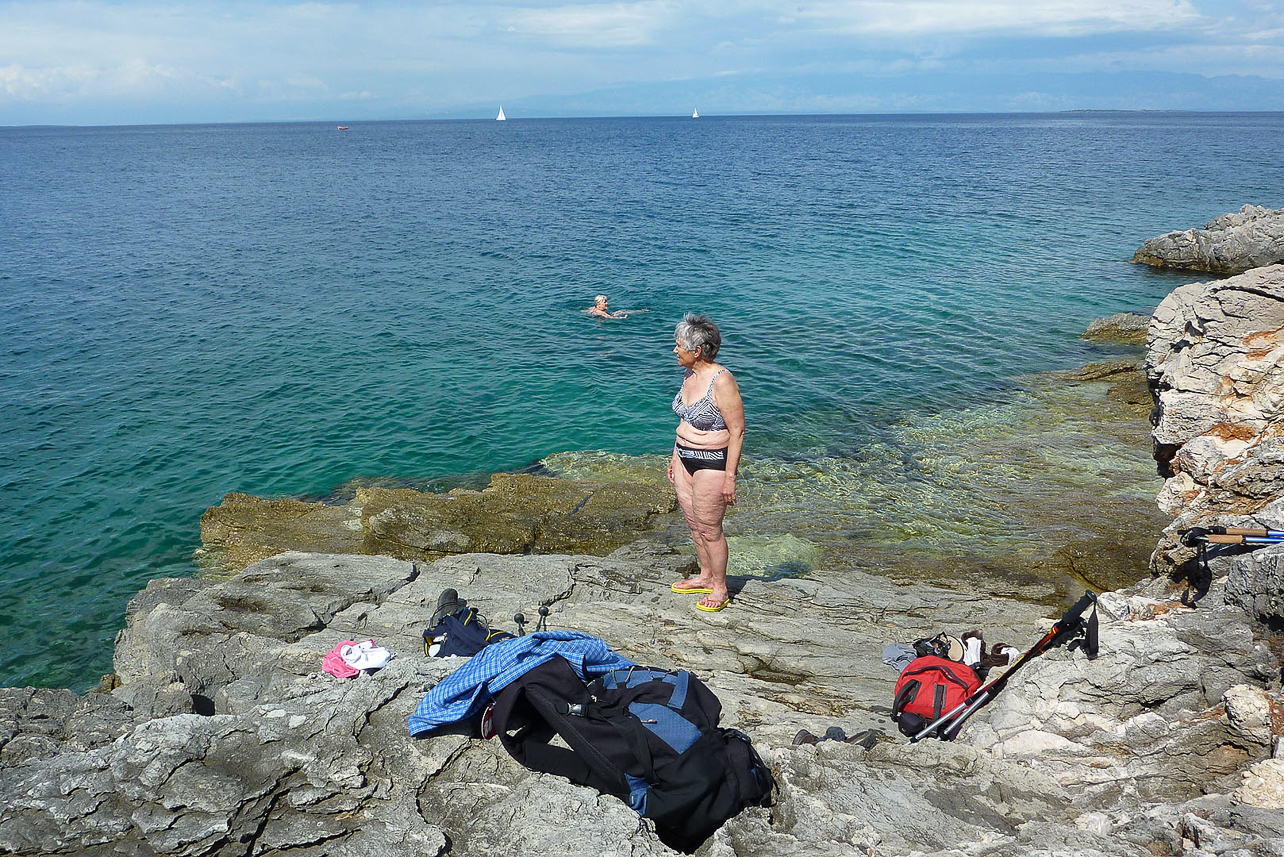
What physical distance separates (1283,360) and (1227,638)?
436 centimetres

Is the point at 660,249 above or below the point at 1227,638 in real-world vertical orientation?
above

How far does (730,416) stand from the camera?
622cm

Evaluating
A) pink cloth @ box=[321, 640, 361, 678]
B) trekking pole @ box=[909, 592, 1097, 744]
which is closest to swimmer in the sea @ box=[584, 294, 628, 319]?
pink cloth @ box=[321, 640, 361, 678]

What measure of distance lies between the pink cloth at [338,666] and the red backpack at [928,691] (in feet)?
12.3

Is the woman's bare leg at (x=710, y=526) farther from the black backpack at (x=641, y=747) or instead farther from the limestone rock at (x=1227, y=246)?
the limestone rock at (x=1227, y=246)

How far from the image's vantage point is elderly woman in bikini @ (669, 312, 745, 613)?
6.20 meters

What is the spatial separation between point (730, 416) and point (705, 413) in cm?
22

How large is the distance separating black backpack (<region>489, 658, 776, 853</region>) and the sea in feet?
17.2

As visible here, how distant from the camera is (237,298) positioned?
25.0m

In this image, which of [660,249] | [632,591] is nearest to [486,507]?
[632,591]

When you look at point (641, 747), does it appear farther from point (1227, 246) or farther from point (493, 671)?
point (1227, 246)

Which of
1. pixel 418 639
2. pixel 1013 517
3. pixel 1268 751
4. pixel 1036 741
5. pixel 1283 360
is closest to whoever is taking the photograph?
pixel 1268 751

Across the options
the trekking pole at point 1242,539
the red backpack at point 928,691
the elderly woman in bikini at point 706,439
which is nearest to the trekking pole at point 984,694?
the red backpack at point 928,691

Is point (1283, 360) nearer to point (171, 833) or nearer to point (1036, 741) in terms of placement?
point (1036, 741)
